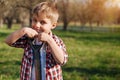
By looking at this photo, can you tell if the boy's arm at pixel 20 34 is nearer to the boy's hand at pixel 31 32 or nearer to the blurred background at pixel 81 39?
the boy's hand at pixel 31 32

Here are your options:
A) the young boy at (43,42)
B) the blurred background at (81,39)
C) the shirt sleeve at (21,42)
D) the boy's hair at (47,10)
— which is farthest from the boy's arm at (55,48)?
the blurred background at (81,39)

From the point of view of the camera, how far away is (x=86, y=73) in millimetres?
9945

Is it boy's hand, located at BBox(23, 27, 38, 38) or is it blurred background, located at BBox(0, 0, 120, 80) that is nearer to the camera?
boy's hand, located at BBox(23, 27, 38, 38)

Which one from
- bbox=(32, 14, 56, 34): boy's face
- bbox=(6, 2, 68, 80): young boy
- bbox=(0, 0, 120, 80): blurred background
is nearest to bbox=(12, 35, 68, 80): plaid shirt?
bbox=(6, 2, 68, 80): young boy

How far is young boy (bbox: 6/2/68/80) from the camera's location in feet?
11.6

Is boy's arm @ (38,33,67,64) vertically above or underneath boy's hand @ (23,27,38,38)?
underneath

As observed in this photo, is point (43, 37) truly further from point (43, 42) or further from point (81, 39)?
point (81, 39)

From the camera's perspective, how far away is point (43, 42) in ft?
12.1

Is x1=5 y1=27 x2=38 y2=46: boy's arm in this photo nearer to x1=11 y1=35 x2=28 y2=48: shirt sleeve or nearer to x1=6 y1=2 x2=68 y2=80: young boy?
x1=6 y1=2 x2=68 y2=80: young boy

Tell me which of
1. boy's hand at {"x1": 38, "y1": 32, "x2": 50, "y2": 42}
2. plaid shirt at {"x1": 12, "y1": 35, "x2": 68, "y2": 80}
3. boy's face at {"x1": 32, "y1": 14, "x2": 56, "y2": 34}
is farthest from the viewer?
plaid shirt at {"x1": 12, "y1": 35, "x2": 68, "y2": 80}

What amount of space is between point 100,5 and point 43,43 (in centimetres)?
6179

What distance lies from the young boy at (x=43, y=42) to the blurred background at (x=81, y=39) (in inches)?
114

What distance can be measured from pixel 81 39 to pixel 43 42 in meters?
28.5

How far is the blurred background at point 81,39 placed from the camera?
10.1m
